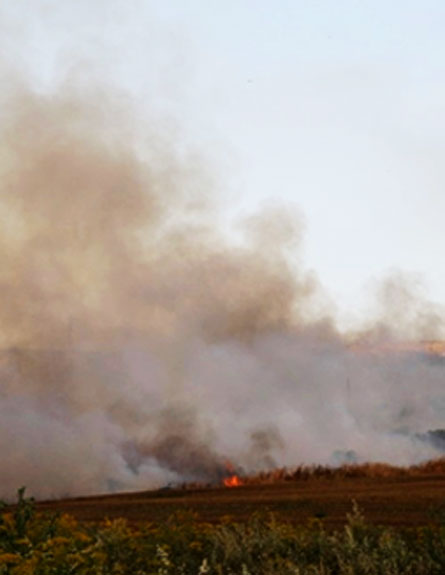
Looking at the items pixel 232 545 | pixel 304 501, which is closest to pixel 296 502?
pixel 304 501

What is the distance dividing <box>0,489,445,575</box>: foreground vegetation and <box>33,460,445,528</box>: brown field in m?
1.83

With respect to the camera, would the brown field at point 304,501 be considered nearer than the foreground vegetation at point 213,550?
No

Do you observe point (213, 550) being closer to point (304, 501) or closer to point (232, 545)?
point (232, 545)

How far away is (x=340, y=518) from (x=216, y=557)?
458 centimetres

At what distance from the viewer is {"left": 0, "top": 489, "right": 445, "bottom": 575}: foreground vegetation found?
9.72 m

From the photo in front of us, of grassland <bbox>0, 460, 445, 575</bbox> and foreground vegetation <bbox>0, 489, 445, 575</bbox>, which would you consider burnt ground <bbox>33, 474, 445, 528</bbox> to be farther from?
foreground vegetation <bbox>0, 489, 445, 575</bbox>

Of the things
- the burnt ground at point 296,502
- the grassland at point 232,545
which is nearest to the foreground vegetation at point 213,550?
the grassland at point 232,545

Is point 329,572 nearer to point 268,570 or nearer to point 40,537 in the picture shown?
point 268,570

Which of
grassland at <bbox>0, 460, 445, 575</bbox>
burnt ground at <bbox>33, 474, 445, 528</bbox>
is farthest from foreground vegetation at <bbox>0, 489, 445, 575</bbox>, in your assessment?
burnt ground at <bbox>33, 474, 445, 528</bbox>

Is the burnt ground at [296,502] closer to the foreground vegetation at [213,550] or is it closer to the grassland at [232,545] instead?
the grassland at [232,545]

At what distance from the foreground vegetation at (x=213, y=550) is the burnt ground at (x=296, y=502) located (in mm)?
2298

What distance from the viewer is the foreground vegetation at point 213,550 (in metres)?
9.72

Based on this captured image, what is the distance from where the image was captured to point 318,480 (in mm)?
23781

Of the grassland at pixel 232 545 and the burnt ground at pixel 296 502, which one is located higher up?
the burnt ground at pixel 296 502
